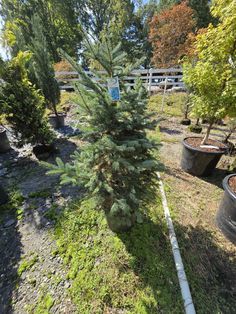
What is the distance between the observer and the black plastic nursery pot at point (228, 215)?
207cm

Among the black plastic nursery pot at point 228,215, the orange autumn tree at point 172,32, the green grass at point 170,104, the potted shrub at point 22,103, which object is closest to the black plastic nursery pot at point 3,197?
the potted shrub at point 22,103

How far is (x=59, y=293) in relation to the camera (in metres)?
1.67

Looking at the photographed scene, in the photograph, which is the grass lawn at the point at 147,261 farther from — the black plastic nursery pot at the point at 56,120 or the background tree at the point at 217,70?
the black plastic nursery pot at the point at 56,120

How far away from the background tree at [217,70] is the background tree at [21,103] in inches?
125

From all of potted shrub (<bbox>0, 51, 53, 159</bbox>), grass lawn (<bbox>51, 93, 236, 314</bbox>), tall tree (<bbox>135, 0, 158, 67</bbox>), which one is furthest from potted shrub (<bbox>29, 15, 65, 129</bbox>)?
tall tree (<bbox>135, 0, 158, 67</bbox>)

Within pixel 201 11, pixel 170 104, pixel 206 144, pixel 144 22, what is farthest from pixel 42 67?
pixel 144 22

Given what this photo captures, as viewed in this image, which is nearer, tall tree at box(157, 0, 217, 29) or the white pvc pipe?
the white pvc pipe

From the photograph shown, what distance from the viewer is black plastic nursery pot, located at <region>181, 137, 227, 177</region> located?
315 centimetres

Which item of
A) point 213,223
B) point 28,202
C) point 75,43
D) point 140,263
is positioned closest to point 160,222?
point 140,263

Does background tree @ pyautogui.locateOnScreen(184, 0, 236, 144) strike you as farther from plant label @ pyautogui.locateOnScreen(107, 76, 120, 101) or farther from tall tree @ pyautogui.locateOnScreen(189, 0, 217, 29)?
tall tree @ pyautogui.locateOnScreen(189, 0, 217, 29)

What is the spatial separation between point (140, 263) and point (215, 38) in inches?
128

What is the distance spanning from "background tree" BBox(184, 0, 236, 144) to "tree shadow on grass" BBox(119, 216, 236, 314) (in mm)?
1986

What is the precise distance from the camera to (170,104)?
8.30 metres

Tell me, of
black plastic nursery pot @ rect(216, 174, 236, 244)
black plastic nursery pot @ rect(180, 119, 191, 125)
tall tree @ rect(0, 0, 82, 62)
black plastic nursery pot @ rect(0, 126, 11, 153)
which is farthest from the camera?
tall tree @ rect(0, 0, 82, 62)
